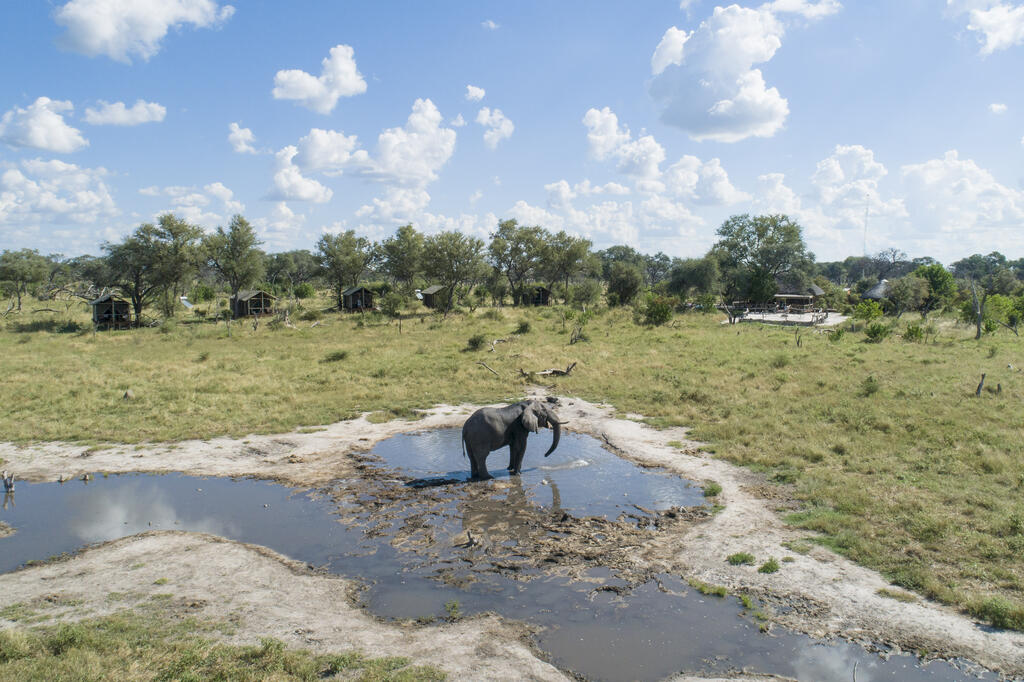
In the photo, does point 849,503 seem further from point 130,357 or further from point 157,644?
point 130,357

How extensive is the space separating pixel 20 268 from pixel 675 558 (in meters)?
78.4

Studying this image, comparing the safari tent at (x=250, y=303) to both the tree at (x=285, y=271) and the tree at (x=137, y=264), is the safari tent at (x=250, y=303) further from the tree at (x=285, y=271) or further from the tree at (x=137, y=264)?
the tree at (x=285, y=271)

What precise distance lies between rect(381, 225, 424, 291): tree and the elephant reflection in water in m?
62.3

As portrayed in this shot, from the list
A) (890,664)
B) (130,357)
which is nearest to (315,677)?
(890,664)

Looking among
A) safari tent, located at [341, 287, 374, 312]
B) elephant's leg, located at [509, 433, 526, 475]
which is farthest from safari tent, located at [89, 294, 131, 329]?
elephant's leg, located at [509, 433, 526, 475]

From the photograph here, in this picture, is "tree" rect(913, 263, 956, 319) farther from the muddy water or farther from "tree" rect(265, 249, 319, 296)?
"tree" rect(265, 249, 319, 296)

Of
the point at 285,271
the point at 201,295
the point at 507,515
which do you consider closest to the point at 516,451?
the point at 507,515

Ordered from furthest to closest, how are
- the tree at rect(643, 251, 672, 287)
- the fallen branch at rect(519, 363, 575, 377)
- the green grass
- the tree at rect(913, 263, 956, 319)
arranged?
the tree at rect(643, 251, 672, 287) < the tree at rect(913, 263, 956, 319) < the fallen branch at rect(519, 363, 575, 377) < the green grass

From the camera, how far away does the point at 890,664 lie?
855 cm

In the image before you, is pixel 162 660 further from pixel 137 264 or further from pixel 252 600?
pixel 137 264

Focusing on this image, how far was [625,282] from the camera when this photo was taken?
74562 millimetres

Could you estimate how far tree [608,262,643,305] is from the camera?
7388 centimetres

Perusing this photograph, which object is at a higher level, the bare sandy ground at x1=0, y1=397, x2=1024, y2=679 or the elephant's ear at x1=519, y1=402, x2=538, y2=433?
the elephant's ear at x1=519, y1=402, x2=538, y2=433

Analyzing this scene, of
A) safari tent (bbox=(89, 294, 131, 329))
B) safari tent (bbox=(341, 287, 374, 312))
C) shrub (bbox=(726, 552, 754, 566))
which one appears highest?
safari tent (bbox=(341, 287, 374, 312))
